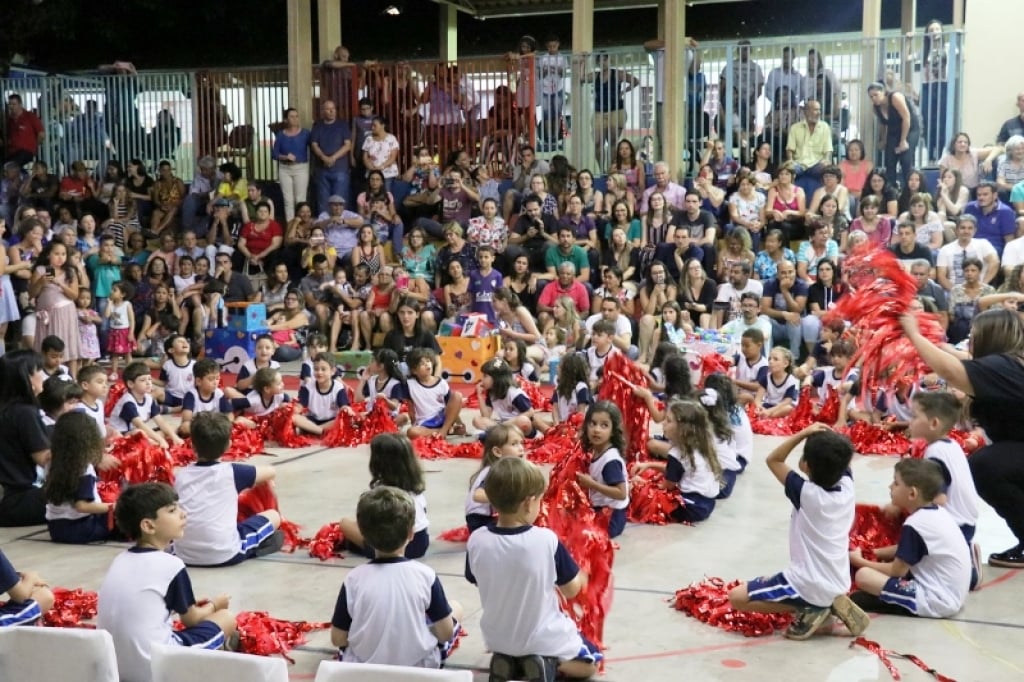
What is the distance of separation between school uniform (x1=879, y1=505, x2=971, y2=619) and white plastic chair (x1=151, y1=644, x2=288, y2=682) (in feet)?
10.6

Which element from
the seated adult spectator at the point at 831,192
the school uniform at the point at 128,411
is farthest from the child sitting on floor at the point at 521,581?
the seated adult spectator at the point at 831,192

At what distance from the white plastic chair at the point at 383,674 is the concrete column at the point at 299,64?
15.9 metres

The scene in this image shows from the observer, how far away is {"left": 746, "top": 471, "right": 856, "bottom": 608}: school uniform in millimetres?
A: 5473

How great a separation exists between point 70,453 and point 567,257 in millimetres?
8663

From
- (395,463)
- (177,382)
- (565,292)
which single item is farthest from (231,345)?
(395,463)

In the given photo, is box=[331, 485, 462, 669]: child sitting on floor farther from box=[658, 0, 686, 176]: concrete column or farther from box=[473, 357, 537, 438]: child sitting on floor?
box=[658, 0, 686, 176]: concrete column

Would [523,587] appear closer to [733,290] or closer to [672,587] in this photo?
[672,587]

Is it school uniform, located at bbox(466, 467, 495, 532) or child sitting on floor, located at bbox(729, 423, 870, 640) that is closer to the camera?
child sitting on floor, located at bbox(729, 423, 870, 640)

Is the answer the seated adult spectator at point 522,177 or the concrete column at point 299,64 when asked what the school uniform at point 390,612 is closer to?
the seated adult spectator at point 522,177

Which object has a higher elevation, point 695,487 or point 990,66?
point 990,66

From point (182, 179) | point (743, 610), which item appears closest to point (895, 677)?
point (743, 610)

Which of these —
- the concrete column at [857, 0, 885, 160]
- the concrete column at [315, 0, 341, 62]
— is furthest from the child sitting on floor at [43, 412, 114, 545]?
the concrete column at [315, 0, 341, 62]

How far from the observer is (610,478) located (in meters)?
6.97

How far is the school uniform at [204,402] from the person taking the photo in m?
10.2
